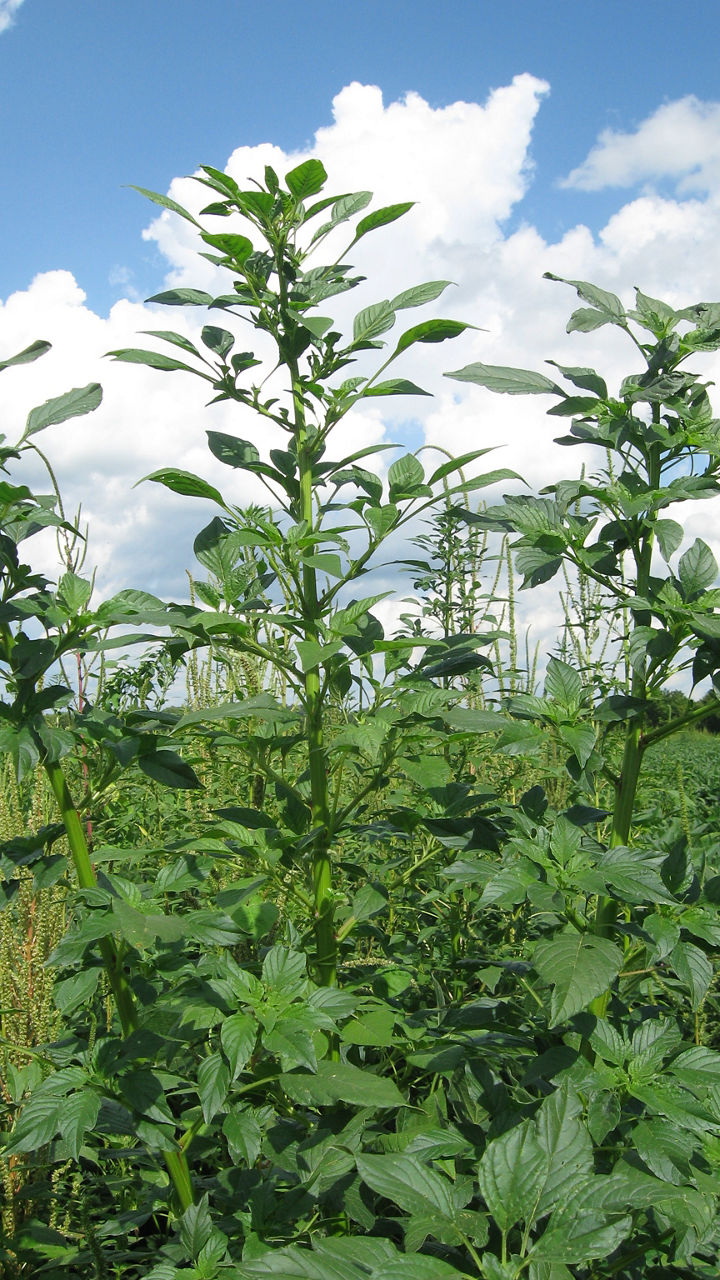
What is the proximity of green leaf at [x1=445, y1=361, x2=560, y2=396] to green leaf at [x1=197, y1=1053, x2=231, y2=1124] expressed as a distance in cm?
117

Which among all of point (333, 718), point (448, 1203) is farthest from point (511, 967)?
point (333, 718)

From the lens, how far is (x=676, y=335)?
1.56 metres

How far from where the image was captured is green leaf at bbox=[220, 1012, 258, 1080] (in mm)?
1152

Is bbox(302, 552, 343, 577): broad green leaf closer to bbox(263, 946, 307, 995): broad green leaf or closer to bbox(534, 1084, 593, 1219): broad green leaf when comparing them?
bbox(263, 946, 307, 995): broad green leaf

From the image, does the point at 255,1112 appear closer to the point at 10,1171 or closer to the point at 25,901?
the point at 10,1171

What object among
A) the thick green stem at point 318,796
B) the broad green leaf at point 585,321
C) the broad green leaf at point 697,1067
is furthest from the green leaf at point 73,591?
the broad green leaf at point 697,1067

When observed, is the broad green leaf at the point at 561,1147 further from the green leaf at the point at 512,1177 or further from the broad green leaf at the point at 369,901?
the broad green leaf at the point at 369,901

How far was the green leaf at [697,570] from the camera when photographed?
1.42 m

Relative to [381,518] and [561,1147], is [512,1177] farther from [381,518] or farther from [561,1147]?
[381,518]

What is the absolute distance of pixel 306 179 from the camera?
1722 mm

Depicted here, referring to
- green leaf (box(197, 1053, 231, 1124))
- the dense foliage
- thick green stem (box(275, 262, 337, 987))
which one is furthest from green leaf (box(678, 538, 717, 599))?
green leaf (box(197, 1053, 231, 1124))

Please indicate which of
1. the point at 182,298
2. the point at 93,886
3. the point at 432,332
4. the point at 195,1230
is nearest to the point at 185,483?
the point at 182,298

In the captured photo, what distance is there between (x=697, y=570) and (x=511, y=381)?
47 centimetres

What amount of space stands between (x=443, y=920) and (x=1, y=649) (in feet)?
4.60
